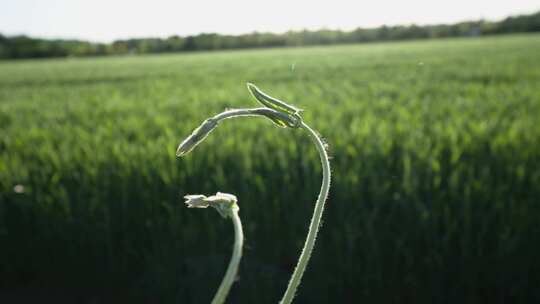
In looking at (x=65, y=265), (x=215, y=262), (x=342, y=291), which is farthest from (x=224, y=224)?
(x=65, y=265)

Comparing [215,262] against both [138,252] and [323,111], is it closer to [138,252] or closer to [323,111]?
[138,252]

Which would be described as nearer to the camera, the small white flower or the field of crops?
the small white flower

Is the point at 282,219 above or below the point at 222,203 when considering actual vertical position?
below

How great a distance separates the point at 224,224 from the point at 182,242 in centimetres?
22

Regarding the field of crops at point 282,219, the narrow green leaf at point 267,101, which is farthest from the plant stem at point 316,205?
the field of crops at point 282,219

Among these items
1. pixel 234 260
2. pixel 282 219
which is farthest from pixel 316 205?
pixel 282 219

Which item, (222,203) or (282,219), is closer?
Result: (222,203)

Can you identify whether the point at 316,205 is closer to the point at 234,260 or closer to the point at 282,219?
the point at 234,260

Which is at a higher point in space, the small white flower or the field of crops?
the small white flower

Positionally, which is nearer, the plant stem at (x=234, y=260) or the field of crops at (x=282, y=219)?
the plant stem at (x=234, y=260)

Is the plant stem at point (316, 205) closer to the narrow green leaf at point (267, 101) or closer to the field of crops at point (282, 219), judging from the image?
the narrow green leaf at point (267, 101)

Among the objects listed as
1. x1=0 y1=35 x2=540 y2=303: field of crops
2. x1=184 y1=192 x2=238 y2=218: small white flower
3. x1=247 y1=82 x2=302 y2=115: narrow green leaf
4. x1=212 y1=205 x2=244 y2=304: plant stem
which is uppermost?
x1=247 y1=82 x2=302 y2=115: narrow green leaf

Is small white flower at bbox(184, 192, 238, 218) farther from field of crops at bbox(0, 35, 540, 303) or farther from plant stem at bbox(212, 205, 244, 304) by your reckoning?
field of crops at bbox(0, 35, 540, 303)

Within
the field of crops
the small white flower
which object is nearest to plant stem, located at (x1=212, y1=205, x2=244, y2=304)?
the small white flower
